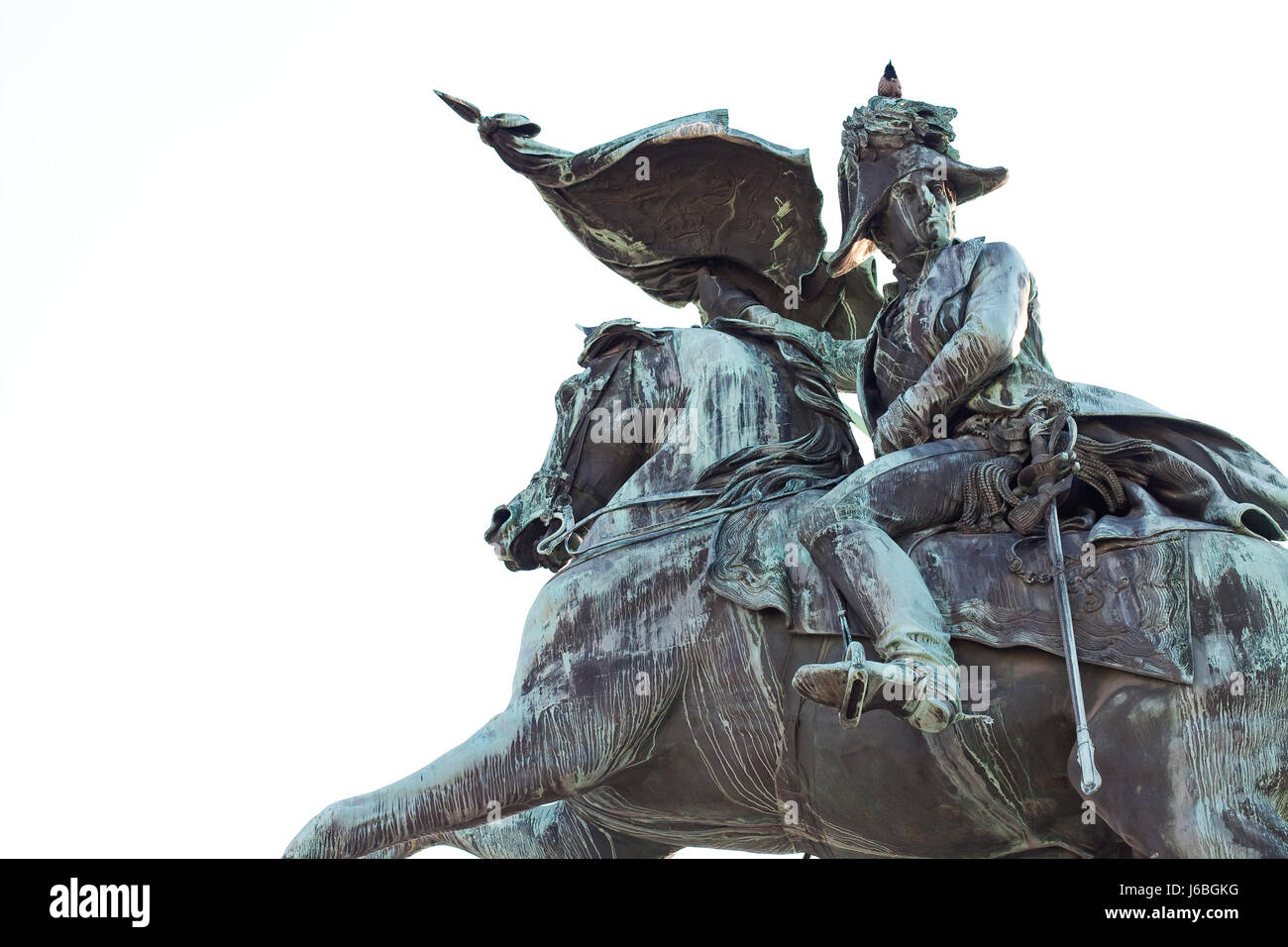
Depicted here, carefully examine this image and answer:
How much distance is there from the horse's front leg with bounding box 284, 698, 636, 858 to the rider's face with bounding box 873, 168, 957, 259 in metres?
2.35

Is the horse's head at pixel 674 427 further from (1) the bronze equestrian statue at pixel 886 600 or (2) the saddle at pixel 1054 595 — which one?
(2) the saddle at pixel 1054 595

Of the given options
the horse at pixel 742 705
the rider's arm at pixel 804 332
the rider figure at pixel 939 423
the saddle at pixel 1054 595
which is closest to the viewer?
the horse at pixel 742 705

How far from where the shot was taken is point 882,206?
28.2 ft

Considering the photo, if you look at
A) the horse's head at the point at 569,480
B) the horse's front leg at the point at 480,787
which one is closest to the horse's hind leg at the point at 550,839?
the horse's front leg at the point at 480,787

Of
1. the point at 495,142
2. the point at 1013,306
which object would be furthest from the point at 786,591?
the point at 495,142

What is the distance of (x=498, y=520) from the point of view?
8672 mm

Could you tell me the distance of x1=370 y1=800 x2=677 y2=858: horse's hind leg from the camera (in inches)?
335

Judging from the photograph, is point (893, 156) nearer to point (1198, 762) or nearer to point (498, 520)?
point (498, 520)

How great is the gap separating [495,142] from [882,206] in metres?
1.80

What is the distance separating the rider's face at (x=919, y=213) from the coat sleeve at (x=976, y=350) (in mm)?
419

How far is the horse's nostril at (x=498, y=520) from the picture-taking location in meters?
8.66

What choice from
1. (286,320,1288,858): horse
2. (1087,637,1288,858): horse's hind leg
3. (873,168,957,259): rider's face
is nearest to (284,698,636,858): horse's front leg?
(286,320,1288,858): horse

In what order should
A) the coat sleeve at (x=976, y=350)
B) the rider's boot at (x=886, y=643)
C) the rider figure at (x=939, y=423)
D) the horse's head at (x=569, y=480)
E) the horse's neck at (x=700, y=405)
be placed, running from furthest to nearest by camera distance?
1. the horse's head at (x=569, y=480)
2. the horse's neck at (x=700, y=405)
3. the coat sleeve at (x=976, y=350)
4. the rider figure at (x=939, y=423)
5. the rider's boot at (x=886, y=643)
